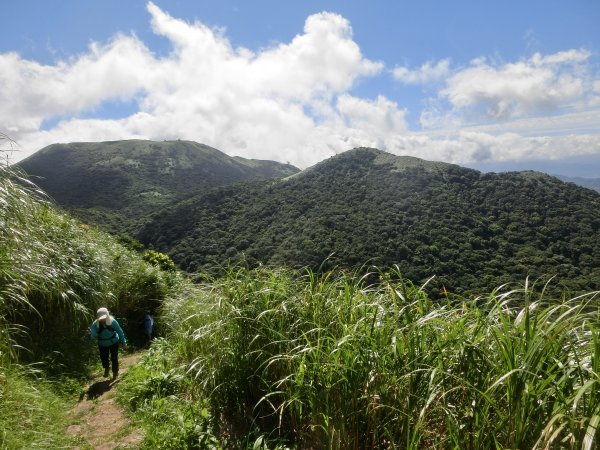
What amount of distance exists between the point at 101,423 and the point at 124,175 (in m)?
149

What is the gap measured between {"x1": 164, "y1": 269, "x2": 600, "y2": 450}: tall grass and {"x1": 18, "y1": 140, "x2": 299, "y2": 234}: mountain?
77537mm

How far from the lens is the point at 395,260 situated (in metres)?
→ 47.2

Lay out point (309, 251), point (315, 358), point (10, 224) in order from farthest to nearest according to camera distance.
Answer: point (309, 251)
point (10, 224)
point (315, 358)

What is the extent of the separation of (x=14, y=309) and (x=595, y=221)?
71665 mm

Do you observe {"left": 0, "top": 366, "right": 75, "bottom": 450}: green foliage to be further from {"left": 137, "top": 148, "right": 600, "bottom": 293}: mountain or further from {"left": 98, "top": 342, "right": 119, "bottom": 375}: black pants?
{"left": 137, "top": 148, "right": 600, "bottom": 293}: mountain

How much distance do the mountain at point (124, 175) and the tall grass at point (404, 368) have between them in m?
77.5

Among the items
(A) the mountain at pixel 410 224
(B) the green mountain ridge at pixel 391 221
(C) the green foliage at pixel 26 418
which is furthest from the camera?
(B) the green mountain ridge at pixel 391 221

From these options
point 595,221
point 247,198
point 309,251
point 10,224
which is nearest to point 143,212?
point 247,198

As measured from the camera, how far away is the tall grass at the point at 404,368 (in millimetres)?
1915

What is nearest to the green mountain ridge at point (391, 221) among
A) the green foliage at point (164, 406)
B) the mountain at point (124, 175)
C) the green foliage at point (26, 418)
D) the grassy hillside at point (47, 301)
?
the mountain at point (124, 175)

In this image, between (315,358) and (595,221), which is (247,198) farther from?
(315,358)

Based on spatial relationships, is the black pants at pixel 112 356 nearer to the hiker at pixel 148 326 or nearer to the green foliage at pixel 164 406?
the green foliage at pixel 164 406

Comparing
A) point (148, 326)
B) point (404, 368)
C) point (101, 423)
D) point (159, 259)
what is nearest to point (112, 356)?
point (101, 423)

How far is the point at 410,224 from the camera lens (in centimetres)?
6225
